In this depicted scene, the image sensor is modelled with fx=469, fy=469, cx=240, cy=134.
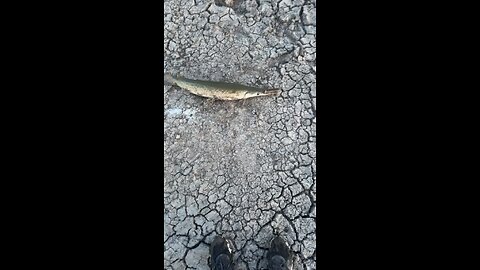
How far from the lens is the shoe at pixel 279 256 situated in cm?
285

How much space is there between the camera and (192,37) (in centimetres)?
A: 349

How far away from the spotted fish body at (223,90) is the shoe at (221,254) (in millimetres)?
953

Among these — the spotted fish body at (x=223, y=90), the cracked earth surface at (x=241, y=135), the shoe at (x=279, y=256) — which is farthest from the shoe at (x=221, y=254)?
the spotted fish body at (x=223, y=90)

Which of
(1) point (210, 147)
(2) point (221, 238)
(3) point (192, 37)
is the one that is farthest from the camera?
(3) point (192, 37)

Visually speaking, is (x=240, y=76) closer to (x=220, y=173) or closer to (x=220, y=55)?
(x=220, y=55)

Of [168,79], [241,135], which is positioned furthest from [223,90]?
[168,79]

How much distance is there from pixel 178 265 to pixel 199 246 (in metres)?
0.18

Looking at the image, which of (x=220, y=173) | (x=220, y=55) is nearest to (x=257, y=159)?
(x=220, y=173)

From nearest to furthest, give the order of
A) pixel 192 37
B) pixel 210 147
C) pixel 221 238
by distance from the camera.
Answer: pixel 221 238 → pixel 210 147 → pixel 192 37

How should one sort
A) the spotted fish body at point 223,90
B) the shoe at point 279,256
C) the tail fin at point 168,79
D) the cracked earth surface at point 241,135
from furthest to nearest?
the tail fin at point 168,79, the spotted fish body at point 223,90, the cracked earth surface at point 241,135, the shoe at point 279,256

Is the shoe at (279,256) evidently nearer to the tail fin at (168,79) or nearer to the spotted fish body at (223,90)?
the spotted fish body at (223,90)

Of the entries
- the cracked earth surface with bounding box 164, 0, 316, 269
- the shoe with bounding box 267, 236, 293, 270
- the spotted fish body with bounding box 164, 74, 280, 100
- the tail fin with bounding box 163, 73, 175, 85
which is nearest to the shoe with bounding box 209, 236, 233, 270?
the cracked earth surface with bounding box 164, 0, 316, 269

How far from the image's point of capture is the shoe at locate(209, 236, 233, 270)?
2.87 metres

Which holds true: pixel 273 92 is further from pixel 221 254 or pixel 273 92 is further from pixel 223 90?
pixel 221 254
